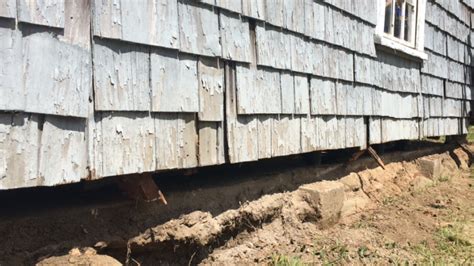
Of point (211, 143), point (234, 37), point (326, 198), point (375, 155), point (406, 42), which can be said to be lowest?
point (326, 198)

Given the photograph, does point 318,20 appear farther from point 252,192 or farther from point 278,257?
point 278,257

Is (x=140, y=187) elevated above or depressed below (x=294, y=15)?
below

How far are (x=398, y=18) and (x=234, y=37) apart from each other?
3.63 metres

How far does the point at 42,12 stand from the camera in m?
2.14

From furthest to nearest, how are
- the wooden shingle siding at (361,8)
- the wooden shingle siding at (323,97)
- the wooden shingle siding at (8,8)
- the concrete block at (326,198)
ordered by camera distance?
1. the wooden shingle siding at (361,8)
2. the concrete block at (326,198)
3. the wooden shingle siding at (323,97)
4. the wooden shingle siding at (8,8)

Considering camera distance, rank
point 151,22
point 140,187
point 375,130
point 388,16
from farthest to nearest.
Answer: point 388,16, point 375,130, point 140,187, point 151,22

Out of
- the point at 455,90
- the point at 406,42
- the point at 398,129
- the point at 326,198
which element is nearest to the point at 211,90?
the point at 326,198

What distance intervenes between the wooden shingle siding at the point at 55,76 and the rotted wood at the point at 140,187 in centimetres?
60

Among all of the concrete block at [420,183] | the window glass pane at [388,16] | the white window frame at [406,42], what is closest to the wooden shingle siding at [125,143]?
the white window frame at [406,42]

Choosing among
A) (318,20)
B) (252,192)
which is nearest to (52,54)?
(252,192)

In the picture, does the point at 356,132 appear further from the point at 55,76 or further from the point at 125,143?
the point at 55,76

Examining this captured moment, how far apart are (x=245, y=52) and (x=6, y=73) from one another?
1.72 meters

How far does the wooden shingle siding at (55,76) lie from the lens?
Answer: 6.93 feet

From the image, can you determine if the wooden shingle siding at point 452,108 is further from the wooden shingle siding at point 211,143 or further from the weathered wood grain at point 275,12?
the wooden shingle siding at point 211,143
